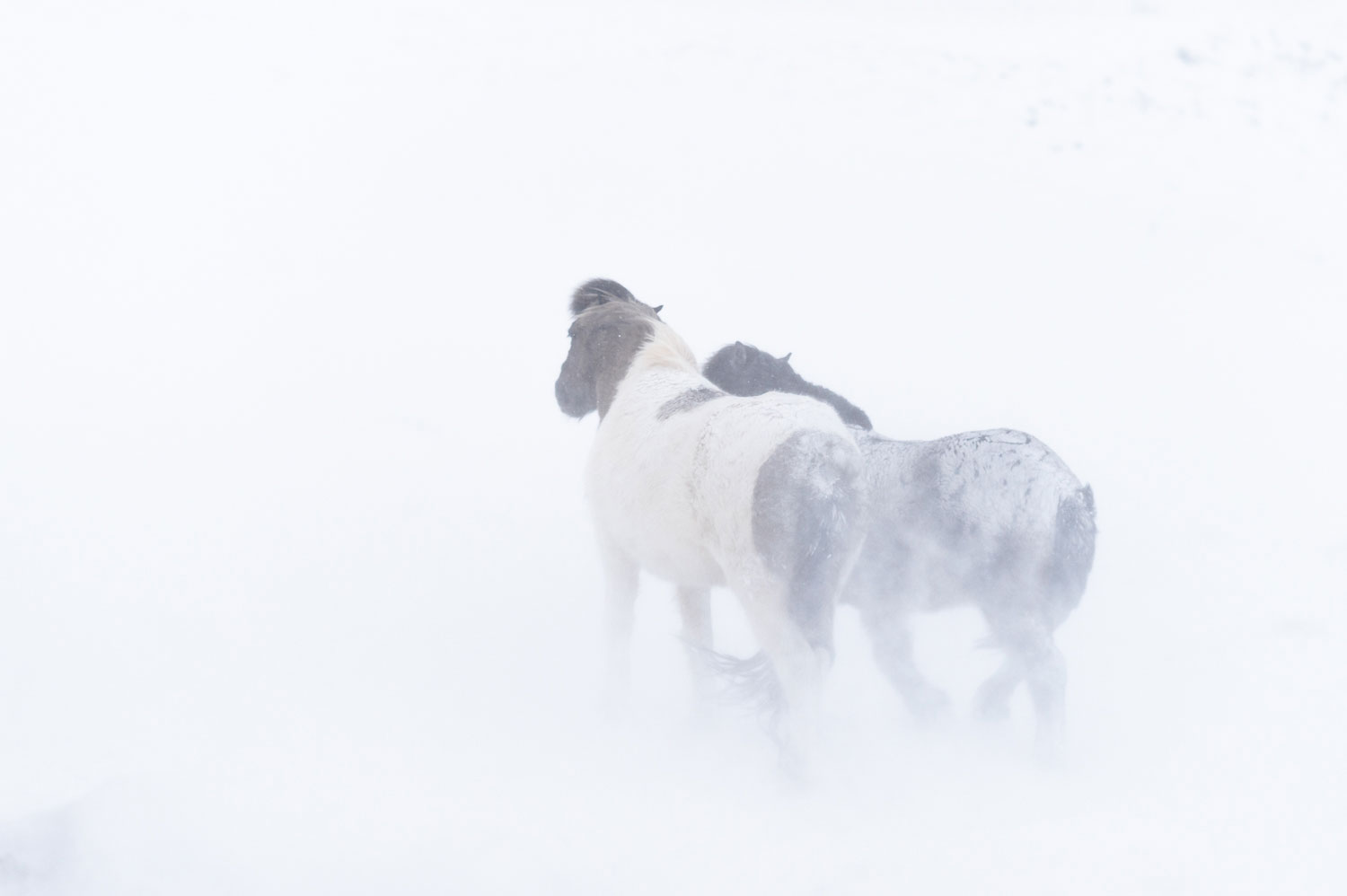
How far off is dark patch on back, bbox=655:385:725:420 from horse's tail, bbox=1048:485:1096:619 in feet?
4.52

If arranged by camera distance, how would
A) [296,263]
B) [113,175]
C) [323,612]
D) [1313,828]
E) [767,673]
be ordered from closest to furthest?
1. [1313,828]
2. [767,673]
3. [323,612]
4. [296,263]
5. [113,175]

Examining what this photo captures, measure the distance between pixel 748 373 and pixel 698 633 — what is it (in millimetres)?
1365

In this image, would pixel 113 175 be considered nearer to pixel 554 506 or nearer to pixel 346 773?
pixel 554 506

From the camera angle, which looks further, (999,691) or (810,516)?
(999,691)

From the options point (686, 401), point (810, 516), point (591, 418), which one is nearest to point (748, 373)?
point (686, 401)

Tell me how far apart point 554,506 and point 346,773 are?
2815 mm

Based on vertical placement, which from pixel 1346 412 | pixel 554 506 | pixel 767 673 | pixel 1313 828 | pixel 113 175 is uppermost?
pixel 113 175

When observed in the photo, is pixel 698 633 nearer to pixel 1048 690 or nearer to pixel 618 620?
pixel 618 620

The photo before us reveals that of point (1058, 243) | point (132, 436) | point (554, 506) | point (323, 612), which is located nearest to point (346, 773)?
point (323, 612)

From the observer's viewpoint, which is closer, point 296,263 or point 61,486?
point 61,486

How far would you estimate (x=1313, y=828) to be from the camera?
4.01 m

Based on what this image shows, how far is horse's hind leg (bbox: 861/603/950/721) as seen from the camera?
4887mm

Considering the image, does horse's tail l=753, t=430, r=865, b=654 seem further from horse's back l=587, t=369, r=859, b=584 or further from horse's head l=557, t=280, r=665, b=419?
horse's head l=557, t=280, r=665, b=419

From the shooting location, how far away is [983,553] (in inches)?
175
